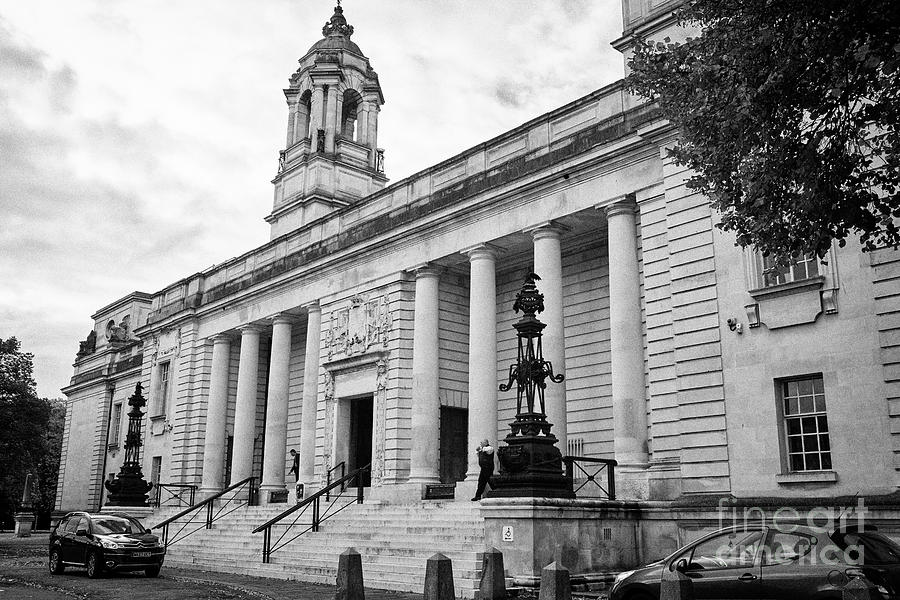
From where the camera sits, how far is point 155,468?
3550 cm

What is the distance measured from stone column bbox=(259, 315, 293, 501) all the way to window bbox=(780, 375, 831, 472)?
1833cm

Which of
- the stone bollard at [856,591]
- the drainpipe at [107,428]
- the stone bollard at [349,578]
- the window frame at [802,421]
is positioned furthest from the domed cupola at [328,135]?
the stone bollard at [856,591]

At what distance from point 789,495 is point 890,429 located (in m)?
2.08

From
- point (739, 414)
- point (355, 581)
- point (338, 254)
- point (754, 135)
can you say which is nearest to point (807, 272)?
point (739, 414)

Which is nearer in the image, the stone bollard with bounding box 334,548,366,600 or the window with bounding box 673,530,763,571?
the window with bounding box 673,530,763,571

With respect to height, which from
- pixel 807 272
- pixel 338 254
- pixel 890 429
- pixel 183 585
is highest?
pixel 338 254

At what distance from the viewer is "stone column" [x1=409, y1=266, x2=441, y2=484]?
23.2 m

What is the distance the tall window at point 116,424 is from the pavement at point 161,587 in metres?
22.9

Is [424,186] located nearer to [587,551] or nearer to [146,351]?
[587,551]

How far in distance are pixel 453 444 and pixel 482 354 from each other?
163 inches

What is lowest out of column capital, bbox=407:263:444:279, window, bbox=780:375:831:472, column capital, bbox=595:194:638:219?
window, bbox=780:375:831:472

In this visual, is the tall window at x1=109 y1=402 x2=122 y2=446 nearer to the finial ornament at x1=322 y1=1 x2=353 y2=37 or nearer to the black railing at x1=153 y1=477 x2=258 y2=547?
the black railing at x1=153 y1=477 x2=258 y2=547

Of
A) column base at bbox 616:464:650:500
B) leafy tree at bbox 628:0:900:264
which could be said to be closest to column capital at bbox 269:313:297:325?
column base at bbox 616:464:650:500

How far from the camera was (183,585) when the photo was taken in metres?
16.6
